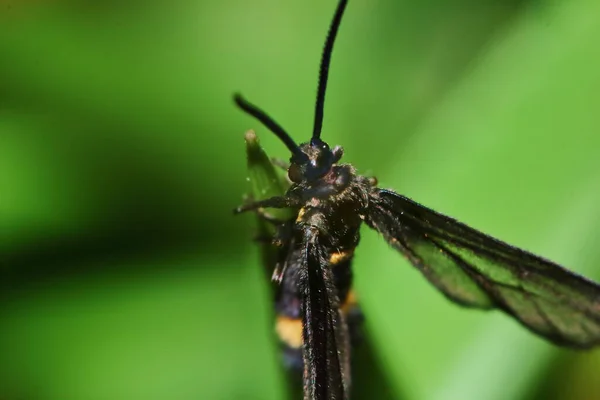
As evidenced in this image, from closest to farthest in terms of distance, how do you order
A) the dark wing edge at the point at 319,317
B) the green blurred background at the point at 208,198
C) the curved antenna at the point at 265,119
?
1. the curved antenna at the point at 265,119
2. the dark wing edge at the point at 319,317
3. the green blurred background at the point at 208,198

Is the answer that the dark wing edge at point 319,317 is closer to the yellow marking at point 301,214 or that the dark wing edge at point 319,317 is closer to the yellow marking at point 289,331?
the yellow marking at point 301,214

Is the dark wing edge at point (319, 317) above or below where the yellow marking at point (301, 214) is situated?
below

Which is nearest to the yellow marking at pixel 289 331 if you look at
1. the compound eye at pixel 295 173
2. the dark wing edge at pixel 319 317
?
the dark wing edge at pixel 319 317

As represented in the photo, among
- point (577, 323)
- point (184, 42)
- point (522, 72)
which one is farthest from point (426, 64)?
point (577, 323)

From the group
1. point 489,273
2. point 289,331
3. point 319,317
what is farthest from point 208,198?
point 489,273

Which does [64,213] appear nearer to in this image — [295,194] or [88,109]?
[88,109]

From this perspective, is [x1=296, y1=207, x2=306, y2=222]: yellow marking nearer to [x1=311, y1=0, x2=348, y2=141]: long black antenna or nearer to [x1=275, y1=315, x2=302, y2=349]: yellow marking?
[x1=311, y1=0, x2=348, y2=141]: long black antenna

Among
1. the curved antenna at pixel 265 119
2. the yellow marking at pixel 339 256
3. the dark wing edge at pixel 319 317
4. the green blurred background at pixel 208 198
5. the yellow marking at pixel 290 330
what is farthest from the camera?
the green blurred background at pixel 208 198

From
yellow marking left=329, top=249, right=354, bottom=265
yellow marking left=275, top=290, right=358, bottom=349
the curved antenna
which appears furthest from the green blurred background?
the curved antenna
